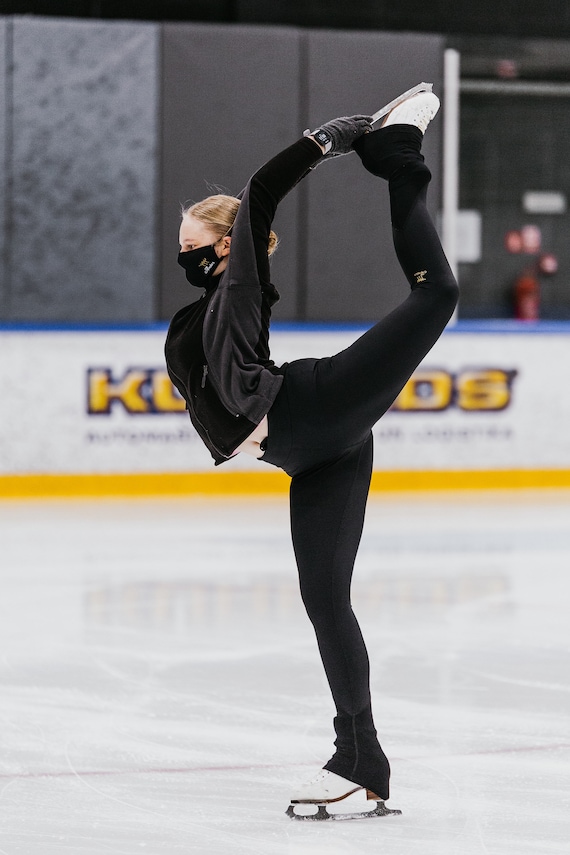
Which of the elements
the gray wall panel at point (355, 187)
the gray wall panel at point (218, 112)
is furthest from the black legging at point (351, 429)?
the gray wall panel at point (355, 187)

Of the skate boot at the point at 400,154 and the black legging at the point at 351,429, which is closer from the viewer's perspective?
the black legging at the point at 351,429

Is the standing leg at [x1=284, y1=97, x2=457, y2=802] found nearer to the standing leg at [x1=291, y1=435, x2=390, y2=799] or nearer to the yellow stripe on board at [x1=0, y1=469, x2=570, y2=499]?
the standing leg at [x1=291, y1=435, x2=390, y2=799]

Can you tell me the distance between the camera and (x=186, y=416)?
7.76 m

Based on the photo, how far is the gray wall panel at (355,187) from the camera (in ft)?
27.3

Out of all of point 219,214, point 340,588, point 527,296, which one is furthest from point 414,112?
point 527,296

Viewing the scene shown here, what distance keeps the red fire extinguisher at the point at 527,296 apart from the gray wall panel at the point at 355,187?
3465 mm

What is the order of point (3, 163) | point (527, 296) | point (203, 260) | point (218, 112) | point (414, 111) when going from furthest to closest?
point (527, 296)
point (218, 112)
point (3, 163)
point (414, 111)
point (203, 260)

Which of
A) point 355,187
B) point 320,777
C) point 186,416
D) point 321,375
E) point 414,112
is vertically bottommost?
point 320,777

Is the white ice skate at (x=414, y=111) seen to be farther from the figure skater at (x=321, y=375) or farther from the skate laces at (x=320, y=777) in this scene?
the skate laces at (x=320, y=777)

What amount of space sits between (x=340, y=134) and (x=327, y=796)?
1.26 meters

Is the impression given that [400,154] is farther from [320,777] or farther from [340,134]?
[320,777]

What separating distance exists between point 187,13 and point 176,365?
7.55 metres

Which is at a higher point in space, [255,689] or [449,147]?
[449,147]

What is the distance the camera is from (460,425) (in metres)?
8.05
